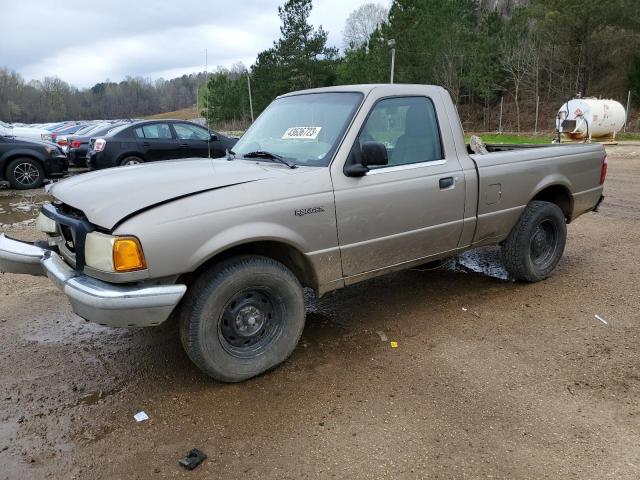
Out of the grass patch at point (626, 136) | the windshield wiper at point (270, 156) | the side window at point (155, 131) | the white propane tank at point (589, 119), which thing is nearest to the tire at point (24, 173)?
the side window at point (155, 131)

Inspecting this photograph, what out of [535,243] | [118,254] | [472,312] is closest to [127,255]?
[118,254]

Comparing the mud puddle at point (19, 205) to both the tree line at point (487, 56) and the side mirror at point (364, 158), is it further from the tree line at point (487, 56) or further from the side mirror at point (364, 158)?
the tree line at point (487, 56)

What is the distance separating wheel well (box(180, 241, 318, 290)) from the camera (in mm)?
3367

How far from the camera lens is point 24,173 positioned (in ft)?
40.2

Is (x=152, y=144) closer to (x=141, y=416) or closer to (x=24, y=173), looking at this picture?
(x=24, y=173)

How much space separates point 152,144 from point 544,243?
10175 millimetres

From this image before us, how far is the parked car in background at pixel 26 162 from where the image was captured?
12.1 meters

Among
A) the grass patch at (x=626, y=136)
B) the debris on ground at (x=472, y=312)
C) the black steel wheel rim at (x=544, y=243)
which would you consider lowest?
the grass patch at (x=626, y=136)

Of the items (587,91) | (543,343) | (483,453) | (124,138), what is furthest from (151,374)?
(587,91)

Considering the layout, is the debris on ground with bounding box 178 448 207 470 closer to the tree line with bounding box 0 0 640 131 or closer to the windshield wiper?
the windshield wiper

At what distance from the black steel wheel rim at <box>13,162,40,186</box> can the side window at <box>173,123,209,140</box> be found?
3445mm

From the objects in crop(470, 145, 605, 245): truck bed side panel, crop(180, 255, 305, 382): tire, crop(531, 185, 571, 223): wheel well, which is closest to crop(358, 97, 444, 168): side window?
crop(470, 145, 605, 245): truck bed side panel

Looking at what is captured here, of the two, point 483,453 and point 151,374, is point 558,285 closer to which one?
point 483,453

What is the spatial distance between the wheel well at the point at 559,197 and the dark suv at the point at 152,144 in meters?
8.43
